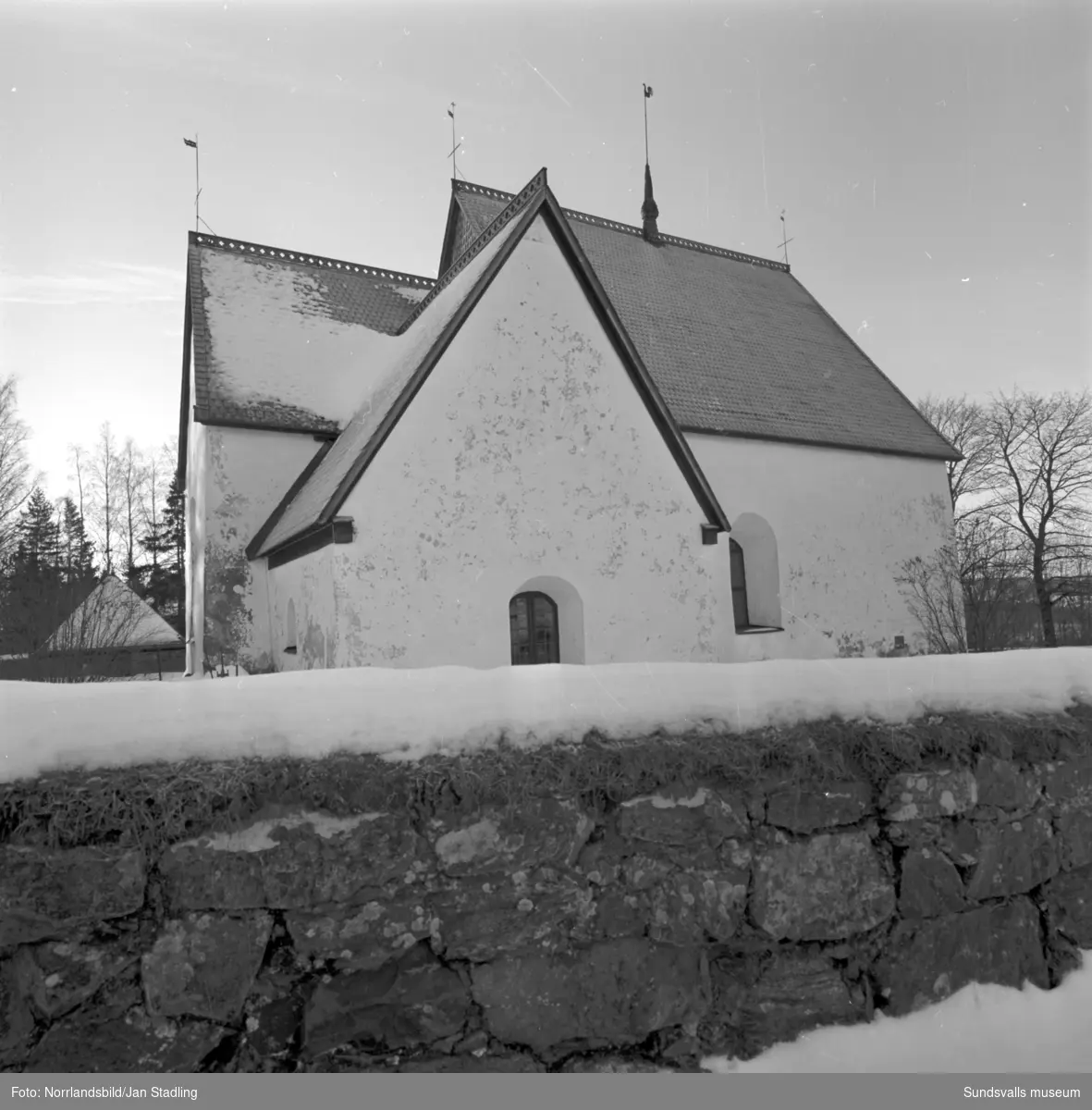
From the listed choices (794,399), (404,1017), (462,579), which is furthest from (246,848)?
(794,399)

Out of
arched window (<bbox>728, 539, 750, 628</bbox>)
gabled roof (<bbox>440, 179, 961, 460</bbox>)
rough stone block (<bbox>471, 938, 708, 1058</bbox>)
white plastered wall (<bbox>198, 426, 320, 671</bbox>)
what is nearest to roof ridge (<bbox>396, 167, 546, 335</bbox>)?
white plastered wall (<bbox>198, 426, 320, 671</bbox>)

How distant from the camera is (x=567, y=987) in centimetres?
246

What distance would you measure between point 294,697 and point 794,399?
14.3 metres

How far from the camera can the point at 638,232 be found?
60.4 ft

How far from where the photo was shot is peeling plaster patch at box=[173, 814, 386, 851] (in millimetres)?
2258

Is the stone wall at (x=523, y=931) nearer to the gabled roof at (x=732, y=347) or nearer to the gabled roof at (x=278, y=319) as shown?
the gabled roof at (x=278, y=319)

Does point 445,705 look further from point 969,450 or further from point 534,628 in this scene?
point 969,450

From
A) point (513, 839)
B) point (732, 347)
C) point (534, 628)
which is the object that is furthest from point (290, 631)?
point (732, 347)

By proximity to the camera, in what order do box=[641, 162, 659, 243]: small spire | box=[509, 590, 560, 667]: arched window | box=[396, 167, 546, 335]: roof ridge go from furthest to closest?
1. box=[641, 162, 659, 243]: small spire
2. box=[396, 167, 546, 335]: roof ridge
3. box=[509, 590, 560, 667]: arched window

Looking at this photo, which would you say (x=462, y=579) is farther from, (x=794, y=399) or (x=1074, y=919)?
(x=794, y=399)

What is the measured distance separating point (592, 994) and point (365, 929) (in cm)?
76

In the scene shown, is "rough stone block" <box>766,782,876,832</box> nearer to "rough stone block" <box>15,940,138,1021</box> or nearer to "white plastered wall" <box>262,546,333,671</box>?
"rough stone block" <box>15,940,138,1021</box>

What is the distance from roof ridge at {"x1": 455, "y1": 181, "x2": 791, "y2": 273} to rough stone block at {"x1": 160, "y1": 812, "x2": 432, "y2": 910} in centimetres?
1493

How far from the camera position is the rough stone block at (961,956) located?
9.11ft
